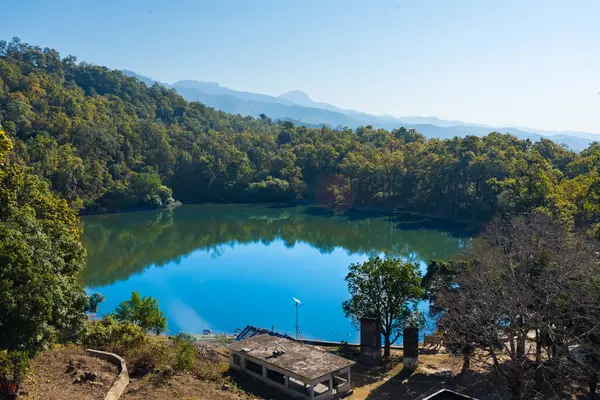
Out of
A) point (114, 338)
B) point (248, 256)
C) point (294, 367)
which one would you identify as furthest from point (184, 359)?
point (248, 256)

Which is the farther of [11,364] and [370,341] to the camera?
[370,341]

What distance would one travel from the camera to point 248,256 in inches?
1210

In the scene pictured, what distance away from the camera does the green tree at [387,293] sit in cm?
1456

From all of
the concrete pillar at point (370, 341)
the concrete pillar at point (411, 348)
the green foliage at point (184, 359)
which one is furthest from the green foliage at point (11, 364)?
the concrete pillar at point (411, 348)

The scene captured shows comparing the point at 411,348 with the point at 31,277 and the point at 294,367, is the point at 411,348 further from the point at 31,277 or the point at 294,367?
the point at 31,277

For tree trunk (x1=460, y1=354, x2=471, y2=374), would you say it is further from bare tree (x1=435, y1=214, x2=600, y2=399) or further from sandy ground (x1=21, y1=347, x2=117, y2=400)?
sandy ground (x1=21, y1=347, x2=117, y2=400)

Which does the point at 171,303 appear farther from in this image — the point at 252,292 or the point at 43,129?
the point at 43,129

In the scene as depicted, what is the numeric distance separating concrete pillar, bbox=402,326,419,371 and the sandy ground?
23.5 feet

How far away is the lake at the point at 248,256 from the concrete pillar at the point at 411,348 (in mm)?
4549

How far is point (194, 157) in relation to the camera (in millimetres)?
54688

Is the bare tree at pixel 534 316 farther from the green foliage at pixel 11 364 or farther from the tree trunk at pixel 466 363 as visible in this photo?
the green foliage at pixel 11 364

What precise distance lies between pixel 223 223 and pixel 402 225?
47.0 ft

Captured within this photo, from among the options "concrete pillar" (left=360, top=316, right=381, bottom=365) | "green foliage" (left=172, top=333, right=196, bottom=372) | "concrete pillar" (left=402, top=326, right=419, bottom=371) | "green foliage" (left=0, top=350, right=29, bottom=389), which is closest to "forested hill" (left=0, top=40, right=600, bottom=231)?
"concrete pillar" (left=360, top=316, right=381, bottom=365)

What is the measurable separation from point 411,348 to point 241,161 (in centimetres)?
4215
